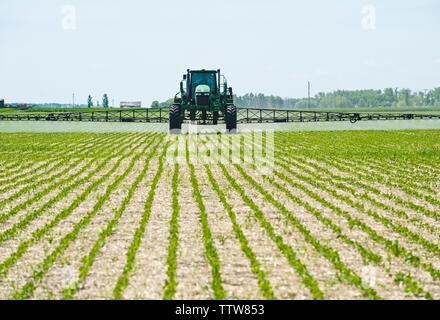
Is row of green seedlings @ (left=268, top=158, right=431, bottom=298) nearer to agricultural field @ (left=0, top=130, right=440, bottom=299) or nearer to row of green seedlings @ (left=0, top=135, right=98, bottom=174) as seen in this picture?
agricultural field @ (left=0, top=130, right=440, bottom=299)

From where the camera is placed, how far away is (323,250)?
697 centimetres

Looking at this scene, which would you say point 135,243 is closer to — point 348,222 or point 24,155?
point 348,222

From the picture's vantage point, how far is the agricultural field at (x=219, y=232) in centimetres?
578

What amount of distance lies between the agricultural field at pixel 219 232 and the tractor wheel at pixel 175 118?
1448cm

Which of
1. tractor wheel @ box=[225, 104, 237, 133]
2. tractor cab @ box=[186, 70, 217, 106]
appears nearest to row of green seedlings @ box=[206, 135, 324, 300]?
tractor wheel @ box=[225, 104, 237, 133]

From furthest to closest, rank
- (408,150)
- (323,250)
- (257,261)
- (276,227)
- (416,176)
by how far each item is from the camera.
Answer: (408,150) → (416,176) → (276,227) → (323,250) → (257,261)

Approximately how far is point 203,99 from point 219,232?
2255cm

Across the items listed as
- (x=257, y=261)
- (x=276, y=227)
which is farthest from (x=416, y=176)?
(x=257, y=261)

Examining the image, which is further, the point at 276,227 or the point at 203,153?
the point at 203,153

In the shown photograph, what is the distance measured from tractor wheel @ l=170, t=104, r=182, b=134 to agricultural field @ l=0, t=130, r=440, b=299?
47.5ft

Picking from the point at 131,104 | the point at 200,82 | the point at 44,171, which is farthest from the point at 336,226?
the point at 131,104

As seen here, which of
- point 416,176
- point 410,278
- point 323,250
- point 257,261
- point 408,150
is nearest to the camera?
point 410,278
